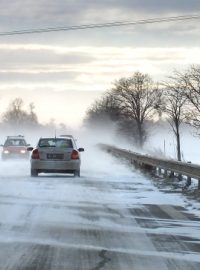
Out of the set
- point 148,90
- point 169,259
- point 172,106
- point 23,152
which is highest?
point 148,90

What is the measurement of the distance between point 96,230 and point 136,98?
7867cm

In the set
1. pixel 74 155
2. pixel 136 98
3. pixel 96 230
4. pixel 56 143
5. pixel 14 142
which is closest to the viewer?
pixel 96 230

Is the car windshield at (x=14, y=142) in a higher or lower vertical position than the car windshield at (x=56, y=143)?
higher

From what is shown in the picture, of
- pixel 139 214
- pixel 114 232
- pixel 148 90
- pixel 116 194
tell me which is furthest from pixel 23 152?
pixel 148 90

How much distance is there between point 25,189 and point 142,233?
839 cm

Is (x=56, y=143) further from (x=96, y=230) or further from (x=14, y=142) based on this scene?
(x=14, y=142)

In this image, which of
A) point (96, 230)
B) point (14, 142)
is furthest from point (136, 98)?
point (96, 230)

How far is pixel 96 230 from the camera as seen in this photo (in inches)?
392

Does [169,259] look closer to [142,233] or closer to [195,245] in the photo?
[195,245]

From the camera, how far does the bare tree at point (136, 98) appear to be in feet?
286

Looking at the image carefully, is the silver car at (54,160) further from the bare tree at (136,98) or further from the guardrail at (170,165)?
the bare tree at (136,98)

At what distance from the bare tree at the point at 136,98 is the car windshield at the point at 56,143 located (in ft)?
204

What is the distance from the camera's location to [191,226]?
10.5m

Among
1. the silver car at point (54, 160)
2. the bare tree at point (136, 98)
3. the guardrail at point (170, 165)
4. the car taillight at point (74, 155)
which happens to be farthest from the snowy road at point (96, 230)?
the bare tree at point (136, 98)
